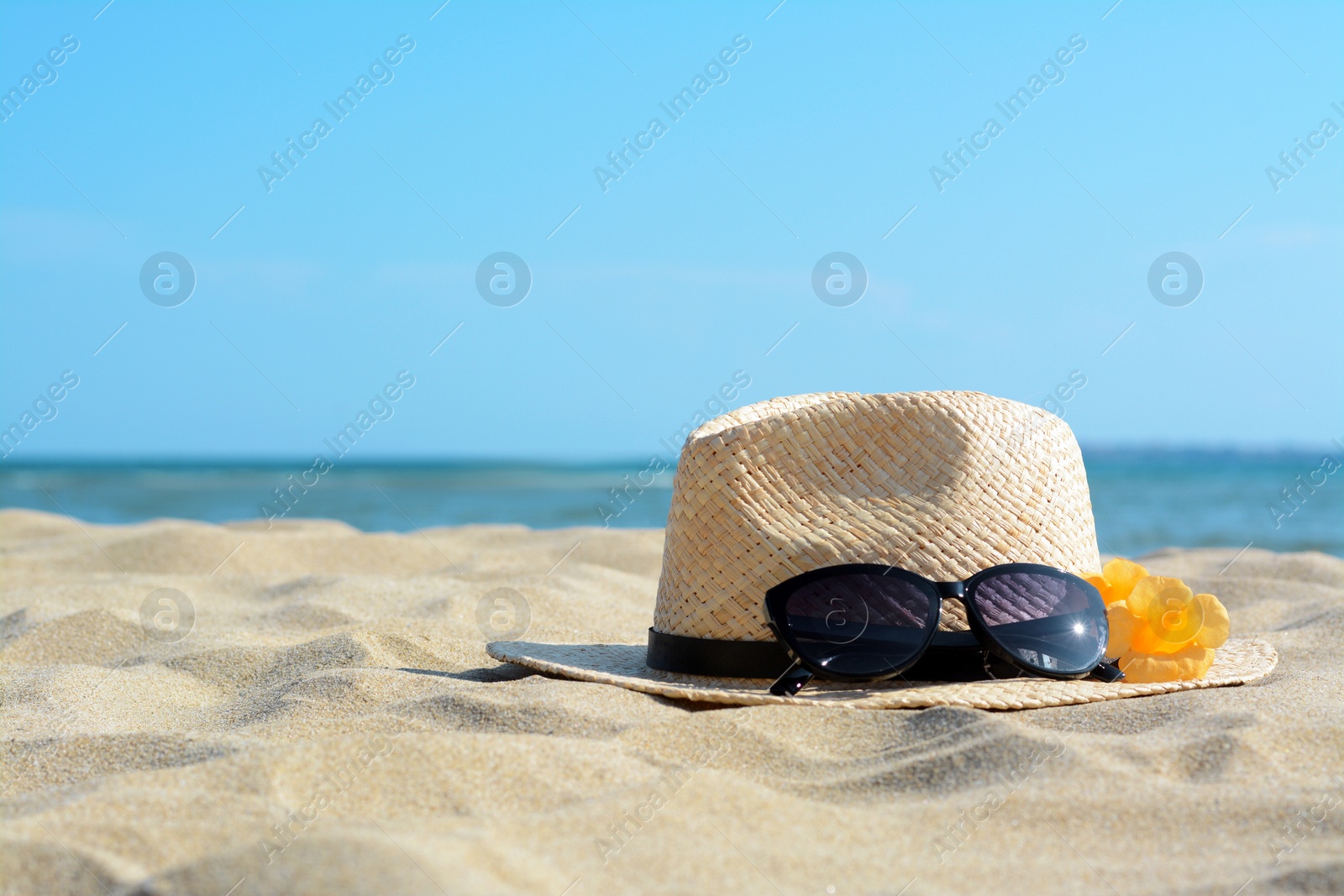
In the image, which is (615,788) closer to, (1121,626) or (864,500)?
(864,500)

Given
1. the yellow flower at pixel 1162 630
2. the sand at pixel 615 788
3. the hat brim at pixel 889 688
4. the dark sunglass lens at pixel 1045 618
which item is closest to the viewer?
the sand at pixel 615 788

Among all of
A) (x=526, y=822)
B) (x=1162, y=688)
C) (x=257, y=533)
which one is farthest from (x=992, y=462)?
(x=257, y=533)

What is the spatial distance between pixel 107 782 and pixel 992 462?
209 cm

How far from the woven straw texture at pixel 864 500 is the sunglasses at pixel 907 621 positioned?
96mm

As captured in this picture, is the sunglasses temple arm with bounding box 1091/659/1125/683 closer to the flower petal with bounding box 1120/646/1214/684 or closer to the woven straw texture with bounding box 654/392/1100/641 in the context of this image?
the flower petal with bounding box 1120/646/1214/684

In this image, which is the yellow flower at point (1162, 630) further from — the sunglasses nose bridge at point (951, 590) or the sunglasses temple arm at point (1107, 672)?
the sunglasses nose bridge at point (951, 590)

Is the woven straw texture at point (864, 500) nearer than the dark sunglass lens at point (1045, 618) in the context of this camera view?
No

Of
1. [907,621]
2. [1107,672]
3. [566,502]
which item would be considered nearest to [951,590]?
[907,621]

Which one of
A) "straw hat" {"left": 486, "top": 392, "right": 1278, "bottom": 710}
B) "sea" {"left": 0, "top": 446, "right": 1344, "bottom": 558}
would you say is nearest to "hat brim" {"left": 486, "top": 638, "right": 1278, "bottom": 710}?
"straw hat" {"left": 486, "top": 392, "right": 1278, "bottom": 710}

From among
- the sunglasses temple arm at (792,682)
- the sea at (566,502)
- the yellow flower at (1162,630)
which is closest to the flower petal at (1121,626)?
the yellow flower at (1162,630)

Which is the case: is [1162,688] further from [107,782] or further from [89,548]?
[89,548]

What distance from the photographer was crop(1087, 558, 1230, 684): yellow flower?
8.32ft

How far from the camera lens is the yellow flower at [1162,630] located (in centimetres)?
254

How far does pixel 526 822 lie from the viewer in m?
1.66
